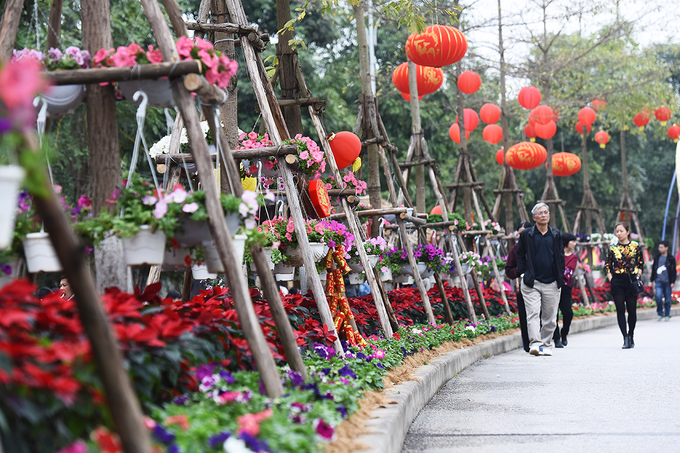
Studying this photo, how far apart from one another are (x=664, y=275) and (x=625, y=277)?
9.07m

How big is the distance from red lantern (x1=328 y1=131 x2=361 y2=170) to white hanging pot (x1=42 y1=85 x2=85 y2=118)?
589 centimetres

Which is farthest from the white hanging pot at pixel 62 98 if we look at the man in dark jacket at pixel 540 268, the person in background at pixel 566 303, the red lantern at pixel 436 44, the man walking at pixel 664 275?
the man walking at pixel 664 275

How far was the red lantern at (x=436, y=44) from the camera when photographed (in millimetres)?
10883

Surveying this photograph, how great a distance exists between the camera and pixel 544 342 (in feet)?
35.1

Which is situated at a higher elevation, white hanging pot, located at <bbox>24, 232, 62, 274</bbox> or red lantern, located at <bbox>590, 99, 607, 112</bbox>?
red lantern, located at <bbox>590, 99, 607, 112</bbox>

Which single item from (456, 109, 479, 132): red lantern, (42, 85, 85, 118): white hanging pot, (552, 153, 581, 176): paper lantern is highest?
(456, 109, 479, 132): red lantern

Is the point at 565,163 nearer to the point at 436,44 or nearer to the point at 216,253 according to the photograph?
the point at 436,44

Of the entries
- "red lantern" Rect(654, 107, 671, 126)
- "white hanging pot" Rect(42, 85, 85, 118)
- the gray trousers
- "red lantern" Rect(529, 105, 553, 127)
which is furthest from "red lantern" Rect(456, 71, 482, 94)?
"white hanging pot" Rect(42, 85, 85, 118)

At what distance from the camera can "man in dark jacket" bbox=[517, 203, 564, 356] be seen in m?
10.2

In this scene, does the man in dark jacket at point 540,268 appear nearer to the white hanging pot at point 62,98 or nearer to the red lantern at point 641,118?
the white hanging pot at point 62,98

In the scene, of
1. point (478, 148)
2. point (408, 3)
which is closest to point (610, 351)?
point (408, 3)

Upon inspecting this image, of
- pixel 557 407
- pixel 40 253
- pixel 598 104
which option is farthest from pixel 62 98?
pixel 598 104

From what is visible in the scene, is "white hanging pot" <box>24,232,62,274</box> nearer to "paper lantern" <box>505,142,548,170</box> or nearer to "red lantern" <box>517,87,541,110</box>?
"paper lantern" <box>505,142,548,170</box>

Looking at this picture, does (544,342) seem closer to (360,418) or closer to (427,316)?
(427,316)
